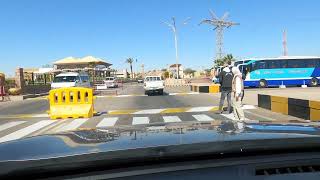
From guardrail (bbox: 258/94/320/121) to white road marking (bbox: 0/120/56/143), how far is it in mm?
7972

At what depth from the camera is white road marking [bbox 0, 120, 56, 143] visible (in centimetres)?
1306

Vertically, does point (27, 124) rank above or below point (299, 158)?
below

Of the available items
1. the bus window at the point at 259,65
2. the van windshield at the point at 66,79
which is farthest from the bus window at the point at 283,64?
the van windshield at the point at 66,79

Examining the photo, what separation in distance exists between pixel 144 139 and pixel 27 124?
575 inches

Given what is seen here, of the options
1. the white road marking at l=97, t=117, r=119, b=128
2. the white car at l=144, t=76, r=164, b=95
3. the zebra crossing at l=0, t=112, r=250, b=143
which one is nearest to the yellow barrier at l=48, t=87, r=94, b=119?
the zebra crossing at l=0, t=112, r=250, b=143

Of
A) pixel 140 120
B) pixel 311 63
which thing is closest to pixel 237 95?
pixel 140 120

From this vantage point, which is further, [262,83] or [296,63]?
[296,63]

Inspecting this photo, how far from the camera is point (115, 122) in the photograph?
16562mm

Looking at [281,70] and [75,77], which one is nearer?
[75,77]

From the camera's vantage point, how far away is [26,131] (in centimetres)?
1463

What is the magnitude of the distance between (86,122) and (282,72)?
35810 mm

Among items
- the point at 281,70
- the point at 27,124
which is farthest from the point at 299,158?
the point at 281,70

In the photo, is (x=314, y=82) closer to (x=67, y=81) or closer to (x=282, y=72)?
(x=282, y=72)

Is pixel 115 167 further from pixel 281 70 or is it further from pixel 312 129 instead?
pixel 281 70
